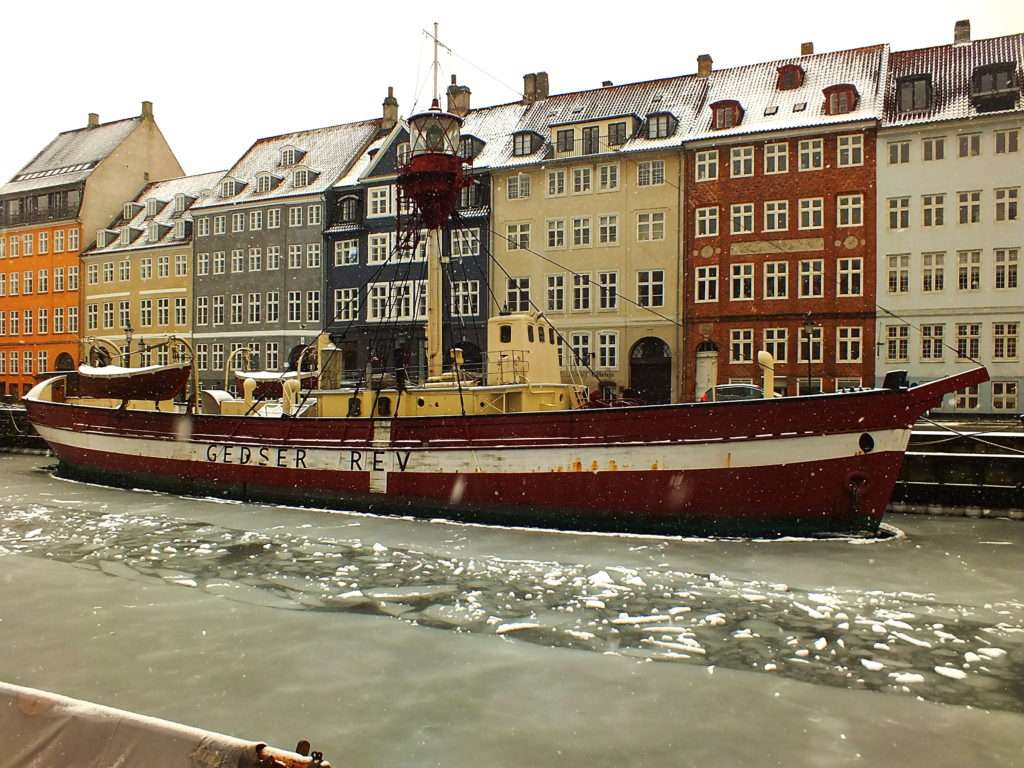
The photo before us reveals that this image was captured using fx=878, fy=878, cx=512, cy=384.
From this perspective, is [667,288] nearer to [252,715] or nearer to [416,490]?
[416,490]

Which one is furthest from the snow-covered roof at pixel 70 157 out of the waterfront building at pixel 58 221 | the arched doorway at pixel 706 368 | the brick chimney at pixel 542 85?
the arched doorway at pixel 706 368

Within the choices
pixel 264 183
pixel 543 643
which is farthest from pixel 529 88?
pixel 543 643

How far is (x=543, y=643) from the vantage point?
917 centimetres

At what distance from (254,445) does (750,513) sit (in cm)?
1152

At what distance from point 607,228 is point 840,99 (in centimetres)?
1053

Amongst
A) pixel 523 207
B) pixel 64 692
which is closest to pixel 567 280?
pixel 523 207

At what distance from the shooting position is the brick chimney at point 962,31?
121 ft

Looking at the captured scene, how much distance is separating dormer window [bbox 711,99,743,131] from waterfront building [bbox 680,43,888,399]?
0.05 meters

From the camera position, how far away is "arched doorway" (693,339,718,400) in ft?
117

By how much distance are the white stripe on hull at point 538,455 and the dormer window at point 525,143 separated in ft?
76.5

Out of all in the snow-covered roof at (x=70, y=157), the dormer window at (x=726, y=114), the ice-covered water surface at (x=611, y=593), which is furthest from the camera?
the snow-covered roof at (x=70, y=157)

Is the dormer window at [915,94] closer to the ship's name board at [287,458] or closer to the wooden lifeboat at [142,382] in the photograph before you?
the ship's name board at [287,458]

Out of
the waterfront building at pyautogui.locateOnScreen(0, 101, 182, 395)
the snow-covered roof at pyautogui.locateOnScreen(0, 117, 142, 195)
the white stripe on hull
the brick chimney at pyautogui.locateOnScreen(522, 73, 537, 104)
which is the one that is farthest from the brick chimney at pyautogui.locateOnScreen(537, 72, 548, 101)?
the white stripe on hull

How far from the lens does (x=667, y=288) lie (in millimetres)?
37125
